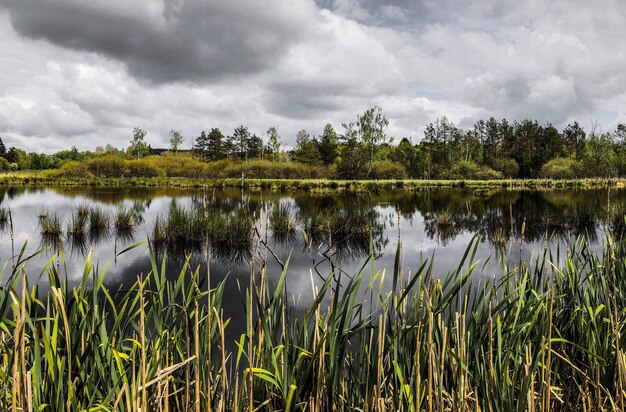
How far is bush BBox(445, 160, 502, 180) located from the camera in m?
62.9

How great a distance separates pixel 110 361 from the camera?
187cm

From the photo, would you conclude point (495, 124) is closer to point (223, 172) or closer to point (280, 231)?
point (223, 172)

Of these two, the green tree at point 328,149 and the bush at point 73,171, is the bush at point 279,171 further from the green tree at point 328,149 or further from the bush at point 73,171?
the bush at point 73,171

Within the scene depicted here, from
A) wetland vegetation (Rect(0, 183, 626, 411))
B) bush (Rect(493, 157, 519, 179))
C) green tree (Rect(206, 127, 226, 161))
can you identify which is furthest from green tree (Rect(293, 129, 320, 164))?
wetland vegetation (Rect(0, 183, 626, 411))

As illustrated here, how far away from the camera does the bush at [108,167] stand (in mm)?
62938

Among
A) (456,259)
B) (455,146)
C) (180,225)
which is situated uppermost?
(455,146)

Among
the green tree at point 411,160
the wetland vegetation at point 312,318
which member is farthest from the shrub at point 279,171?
the wetland vegetation at point 312,318

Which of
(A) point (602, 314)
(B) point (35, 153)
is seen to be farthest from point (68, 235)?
(B) point (35, 153)

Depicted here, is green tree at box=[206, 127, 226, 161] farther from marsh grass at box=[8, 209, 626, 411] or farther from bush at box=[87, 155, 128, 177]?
marsh grass at box=[8, 209, 626, 411]

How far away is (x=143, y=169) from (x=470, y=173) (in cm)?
5540

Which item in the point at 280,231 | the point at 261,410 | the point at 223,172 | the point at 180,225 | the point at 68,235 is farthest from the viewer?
the point at 223,172

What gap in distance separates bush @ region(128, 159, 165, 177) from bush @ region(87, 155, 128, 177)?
0.93m

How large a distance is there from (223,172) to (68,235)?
49099 mm

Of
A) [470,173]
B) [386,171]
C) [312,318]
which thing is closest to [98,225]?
[312,318]
